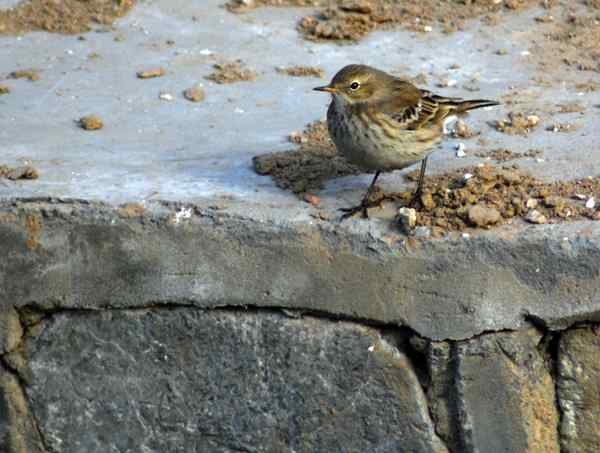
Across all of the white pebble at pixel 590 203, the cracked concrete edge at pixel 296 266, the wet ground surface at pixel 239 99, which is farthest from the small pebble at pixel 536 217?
the wet ground surface at pixel 239 99

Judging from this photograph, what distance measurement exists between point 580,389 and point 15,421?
2.04m

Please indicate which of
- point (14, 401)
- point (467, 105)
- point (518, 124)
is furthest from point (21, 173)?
point (518, 124)

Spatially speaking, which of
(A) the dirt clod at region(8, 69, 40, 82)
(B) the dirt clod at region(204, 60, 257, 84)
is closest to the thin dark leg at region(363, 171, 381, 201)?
(B) the dirt clod at region(204, 60, 257, 84)

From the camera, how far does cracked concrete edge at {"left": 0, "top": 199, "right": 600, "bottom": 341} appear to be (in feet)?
12.1

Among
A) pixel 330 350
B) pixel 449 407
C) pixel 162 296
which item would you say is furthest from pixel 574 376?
pixel 162 296

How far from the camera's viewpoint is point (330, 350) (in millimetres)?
3883

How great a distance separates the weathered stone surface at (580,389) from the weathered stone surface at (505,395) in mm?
44

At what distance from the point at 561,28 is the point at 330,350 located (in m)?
2.63

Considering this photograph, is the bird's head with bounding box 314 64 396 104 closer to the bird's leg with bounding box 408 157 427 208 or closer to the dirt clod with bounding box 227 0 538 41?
the bird's leg with bounding box 408 157 427 208

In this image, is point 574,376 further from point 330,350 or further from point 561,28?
point 561,28

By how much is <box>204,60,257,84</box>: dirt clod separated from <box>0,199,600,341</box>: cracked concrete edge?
1.54 m

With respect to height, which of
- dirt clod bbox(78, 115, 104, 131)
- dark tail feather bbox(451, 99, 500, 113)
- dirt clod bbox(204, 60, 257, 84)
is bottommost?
dirt clod bbox(204, 60, 257, 84)

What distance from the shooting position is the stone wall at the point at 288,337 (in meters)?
3.73

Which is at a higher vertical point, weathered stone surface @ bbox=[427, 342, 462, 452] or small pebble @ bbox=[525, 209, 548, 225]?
small pebble @ bbox=[525, 209, 548, 225]
